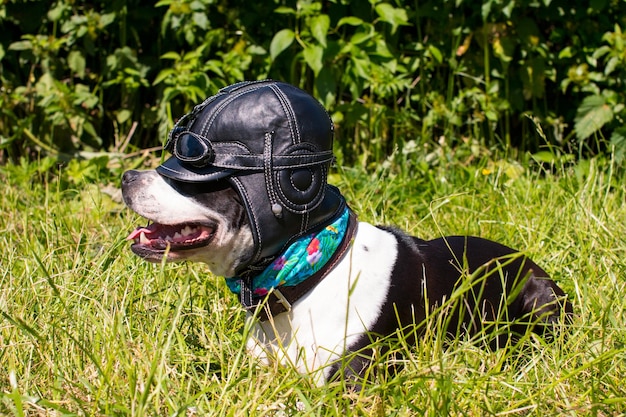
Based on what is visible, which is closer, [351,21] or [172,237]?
[172,237]

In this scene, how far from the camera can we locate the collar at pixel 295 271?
215cm

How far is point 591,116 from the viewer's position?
4223 millimetres

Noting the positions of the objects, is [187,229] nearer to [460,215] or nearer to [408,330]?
[408,330]

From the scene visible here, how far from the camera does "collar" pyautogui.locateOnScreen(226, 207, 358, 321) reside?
215 cm

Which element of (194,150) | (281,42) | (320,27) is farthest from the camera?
(281,42)

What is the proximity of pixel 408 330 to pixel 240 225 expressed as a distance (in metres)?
0.58

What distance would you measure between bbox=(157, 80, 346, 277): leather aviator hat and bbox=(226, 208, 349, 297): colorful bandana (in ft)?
0.11

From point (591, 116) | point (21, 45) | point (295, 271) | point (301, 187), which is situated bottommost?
point (591, 116)

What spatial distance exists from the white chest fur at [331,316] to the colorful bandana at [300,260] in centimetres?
6

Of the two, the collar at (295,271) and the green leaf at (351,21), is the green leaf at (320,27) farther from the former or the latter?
the collar at (295,271)

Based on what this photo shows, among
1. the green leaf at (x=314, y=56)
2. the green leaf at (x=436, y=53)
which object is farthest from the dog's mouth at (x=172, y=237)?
the green leaf at (x=436, y=53)

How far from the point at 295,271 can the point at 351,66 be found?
2109 mm

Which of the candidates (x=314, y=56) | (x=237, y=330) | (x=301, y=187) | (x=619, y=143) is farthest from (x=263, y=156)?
(x=619, y=143)

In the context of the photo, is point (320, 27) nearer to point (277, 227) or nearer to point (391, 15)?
point (391, 15)
